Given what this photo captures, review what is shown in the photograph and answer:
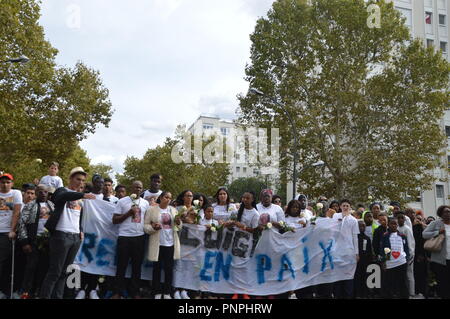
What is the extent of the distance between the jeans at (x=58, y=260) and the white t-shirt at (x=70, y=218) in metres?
0.07

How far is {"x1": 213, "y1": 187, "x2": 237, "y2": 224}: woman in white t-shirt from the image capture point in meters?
8.41

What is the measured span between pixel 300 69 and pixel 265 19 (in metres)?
4.23

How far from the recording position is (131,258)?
25.4 ft

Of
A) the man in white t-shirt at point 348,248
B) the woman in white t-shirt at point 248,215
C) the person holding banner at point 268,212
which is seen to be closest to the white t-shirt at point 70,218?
the woman in white t-shirt at point 248,215

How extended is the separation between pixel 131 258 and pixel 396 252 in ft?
16.4

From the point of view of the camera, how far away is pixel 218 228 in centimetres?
819

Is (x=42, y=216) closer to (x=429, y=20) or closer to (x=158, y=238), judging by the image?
(x=158, y=238)

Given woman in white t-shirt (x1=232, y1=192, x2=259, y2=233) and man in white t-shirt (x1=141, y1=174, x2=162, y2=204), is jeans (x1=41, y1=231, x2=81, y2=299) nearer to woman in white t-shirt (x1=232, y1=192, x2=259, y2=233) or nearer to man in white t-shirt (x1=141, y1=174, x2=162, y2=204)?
man in white t-shirt (x1=141, y1=174, x2=162, y2=204)

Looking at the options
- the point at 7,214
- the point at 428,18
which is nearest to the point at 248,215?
the point at 7,214

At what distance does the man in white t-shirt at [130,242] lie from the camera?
7.59m

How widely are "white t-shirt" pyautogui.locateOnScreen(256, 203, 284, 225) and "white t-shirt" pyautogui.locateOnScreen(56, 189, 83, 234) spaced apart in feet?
10.2

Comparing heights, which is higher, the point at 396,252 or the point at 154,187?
the point at 154,187

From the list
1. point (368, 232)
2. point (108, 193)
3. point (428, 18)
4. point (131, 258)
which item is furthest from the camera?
point (428, 18)
